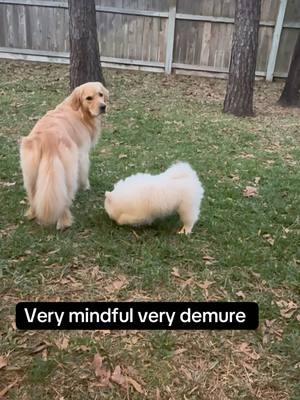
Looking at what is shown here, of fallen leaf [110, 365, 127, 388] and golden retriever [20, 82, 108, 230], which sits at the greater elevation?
golden retriever [20, 82, 108, 230]

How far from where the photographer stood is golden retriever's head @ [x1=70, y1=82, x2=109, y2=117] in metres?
4.01

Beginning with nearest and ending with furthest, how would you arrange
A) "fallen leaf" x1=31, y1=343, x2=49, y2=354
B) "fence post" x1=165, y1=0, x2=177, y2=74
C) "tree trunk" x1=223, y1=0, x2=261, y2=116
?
"fallen leaf" x1=31, y1=343, x2=49, y2=354
"tree trunk" x1=223, y1=0, x2=261, y2=116
"fence post" x1=165, y1=0, x2=177, y2=74

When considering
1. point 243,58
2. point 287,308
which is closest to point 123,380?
point 287,308

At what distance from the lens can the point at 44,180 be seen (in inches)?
124

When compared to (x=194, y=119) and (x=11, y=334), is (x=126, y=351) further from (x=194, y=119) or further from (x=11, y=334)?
(x=194, y=119)

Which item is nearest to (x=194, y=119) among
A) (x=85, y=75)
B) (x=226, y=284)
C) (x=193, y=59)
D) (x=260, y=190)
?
(x=85, y=75)

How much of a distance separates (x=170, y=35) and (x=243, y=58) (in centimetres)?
320

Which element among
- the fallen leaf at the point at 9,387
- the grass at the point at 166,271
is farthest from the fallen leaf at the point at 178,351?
the fallen leaf at the point at 9,387

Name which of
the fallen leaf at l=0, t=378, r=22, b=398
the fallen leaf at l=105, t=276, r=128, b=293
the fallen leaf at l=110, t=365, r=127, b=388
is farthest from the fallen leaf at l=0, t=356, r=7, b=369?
the fallen leaf at l=105, t=276, r=128, b=293

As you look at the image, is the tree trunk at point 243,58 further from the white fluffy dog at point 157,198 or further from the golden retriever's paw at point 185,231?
the golden retriever's paw at point 185,231

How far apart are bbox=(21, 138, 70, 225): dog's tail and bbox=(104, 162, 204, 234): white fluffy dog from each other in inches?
17.9

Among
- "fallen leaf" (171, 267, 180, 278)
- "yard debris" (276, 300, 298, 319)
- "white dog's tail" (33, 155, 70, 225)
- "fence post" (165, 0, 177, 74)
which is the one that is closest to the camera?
"yard debris" (276, 300, 298, 319)

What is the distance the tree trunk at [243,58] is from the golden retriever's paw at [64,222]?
4750 mm

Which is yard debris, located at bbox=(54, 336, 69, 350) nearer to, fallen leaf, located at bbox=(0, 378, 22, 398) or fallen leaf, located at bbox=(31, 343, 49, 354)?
fallen leaf, located at bbox=(31, 343, 49, 354)
